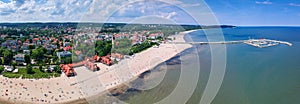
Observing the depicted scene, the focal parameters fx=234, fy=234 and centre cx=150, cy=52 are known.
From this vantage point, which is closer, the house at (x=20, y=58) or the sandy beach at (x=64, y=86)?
the sandy beach at (x=64, y=86)

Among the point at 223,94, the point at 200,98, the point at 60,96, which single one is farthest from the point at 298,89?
the point at 60,96

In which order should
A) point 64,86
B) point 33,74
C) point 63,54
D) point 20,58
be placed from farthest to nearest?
1. point 63,54
2. point 20,58
3. point 33,74
4. point 64,86

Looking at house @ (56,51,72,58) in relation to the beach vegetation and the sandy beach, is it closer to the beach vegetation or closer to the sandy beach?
the beach vegetation

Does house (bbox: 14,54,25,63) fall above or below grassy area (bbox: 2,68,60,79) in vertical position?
above

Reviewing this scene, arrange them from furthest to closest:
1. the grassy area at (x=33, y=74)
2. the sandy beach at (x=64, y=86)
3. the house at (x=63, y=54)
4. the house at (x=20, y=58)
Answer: the house at (x=63, y=54) < the house at (x=20, y=58) < the grassy area at (x=33, y=74) < the sandy beach at (x=64, y=86)

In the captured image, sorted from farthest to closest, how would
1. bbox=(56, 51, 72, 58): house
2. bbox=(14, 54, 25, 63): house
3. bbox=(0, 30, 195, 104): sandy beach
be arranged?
bbox=(56, 51, 72, 58): house < bbox=(14, 54, 25, 63): house < bbox=(0, 30, 195, 104): sandy beach

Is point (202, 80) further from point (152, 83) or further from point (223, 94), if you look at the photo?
point (152, 83)

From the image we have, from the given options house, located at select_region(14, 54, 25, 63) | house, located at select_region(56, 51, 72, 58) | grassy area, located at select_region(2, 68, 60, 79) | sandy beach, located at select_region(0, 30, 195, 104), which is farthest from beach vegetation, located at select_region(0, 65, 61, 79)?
house, located at select_region(56, 51, 72, 58)

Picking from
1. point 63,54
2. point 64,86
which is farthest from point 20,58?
point 64,86

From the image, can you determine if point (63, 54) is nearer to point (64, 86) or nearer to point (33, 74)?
point (33, 74)

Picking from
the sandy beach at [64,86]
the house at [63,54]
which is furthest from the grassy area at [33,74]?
the house at [63,54]

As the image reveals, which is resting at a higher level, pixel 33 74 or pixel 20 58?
pixel 20 58

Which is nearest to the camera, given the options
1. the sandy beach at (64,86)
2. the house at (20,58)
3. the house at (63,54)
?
the sandy beach at (64,86)

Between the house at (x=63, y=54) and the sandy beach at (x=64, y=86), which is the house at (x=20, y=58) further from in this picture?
the sandy beach at (x=64, y=86)
